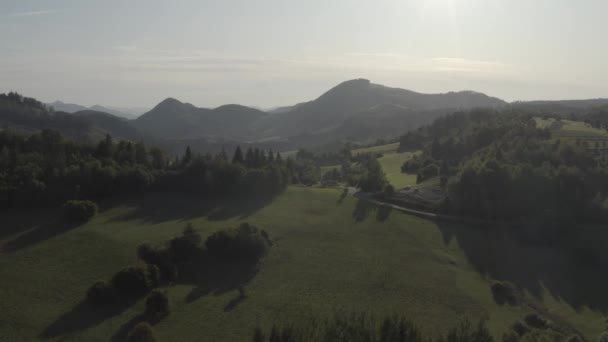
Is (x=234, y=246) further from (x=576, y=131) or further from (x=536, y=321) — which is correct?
(x=576, y=131)

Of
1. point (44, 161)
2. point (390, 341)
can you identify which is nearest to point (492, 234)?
point (390, 341)

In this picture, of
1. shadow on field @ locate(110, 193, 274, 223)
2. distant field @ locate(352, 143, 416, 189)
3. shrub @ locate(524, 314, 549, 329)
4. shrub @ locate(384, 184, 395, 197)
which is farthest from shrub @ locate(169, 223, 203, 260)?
distant field @ locate(352, 143, 416, 189)

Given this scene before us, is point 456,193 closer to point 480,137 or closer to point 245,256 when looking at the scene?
point 245,256

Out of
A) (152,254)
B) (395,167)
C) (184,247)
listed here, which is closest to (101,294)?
(152,254)

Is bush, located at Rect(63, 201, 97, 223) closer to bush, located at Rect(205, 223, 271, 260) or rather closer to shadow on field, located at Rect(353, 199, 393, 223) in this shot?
bush, located at Rect(205, 223, 271, 260)

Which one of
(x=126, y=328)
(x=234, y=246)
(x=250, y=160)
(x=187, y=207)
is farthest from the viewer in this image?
(x=250, y=160)

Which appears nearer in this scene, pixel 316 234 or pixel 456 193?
pixel 316 234
